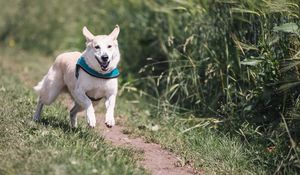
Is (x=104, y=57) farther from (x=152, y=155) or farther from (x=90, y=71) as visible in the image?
(x=152, y=155)

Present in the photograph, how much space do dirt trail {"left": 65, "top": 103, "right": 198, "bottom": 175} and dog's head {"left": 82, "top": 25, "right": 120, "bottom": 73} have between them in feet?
2.76

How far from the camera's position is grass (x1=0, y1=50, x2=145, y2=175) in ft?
16.7

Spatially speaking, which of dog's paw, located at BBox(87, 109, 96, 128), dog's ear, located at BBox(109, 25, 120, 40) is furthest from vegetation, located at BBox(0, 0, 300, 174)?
dog's ear, located at BBox(109, 25, 120, 40)

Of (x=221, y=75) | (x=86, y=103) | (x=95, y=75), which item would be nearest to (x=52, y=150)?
(x=86, y=103)

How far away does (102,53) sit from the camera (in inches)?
247

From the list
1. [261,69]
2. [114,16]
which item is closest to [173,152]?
[261,69]

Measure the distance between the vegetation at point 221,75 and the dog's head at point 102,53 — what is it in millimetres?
1135

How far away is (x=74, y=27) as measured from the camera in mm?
13234

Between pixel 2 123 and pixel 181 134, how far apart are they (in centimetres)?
197

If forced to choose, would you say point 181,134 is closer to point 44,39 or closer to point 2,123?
point 2,123

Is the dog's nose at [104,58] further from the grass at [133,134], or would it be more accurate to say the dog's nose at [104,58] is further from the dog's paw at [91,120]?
the grass at [133,134]

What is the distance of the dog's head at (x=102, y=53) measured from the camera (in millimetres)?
6277

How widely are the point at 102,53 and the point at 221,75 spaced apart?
1956mm

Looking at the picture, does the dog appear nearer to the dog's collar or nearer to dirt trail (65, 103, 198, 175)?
the dog's collar
